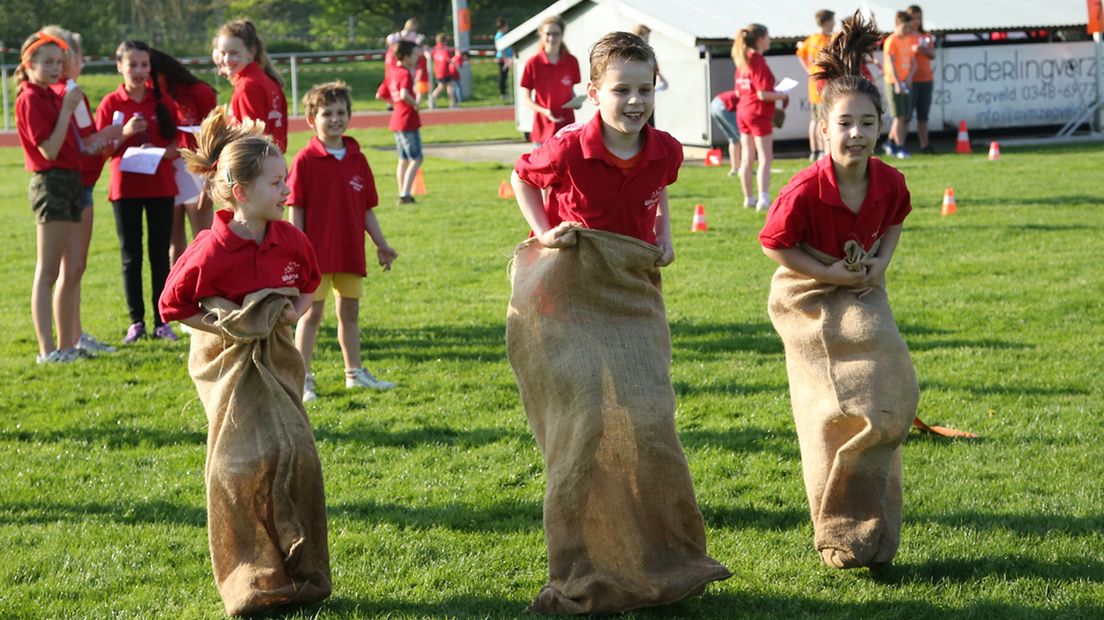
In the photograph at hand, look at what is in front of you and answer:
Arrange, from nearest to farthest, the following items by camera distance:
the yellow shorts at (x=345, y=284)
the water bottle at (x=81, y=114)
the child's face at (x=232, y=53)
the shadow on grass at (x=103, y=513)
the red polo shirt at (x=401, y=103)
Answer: the shadow on grass at (x=103, y=513)
the yellow shorts at (x=345, y=284)
the child's face at (x=232, y=53)
the water bottle at (x=81, y=114)
the red polo shirt at (x=401, y=103)

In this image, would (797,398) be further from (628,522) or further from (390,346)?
(390,346)

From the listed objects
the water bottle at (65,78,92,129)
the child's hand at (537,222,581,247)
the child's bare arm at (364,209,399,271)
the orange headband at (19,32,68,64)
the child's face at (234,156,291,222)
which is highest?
the orange headband at (19,32,68,64)

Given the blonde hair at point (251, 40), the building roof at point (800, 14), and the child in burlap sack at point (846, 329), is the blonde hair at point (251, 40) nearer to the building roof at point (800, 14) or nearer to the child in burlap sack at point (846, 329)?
the child in burlap sack at point (846, 329)

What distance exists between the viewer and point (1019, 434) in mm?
6820

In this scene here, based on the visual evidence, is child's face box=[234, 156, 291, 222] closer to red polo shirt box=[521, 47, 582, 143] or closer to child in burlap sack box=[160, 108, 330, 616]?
child in burlap sack box=[160, 108, 330, 616]

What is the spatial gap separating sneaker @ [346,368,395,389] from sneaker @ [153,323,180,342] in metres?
2.16

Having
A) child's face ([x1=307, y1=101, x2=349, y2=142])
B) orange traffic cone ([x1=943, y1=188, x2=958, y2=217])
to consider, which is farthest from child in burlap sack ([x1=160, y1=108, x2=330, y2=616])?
orange traffic cone ([x1=943, y1=188, x2=958, y2=217])

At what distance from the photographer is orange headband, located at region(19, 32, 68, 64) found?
8875 mm

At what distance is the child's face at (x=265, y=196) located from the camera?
4.89 m

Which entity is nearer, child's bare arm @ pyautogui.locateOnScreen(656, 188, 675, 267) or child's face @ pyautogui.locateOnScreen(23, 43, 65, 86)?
child's bare arm @ pyautogui.locateOnScreen(656, 188, 675, 267)

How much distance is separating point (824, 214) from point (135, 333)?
20.5 ft

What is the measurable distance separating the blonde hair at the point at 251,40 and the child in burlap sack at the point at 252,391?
12.9 ft


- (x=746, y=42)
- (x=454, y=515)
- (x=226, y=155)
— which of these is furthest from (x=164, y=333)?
(x=746, y=42)

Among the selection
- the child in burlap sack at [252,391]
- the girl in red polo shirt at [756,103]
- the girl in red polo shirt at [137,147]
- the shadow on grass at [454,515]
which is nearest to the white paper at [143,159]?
the girl in red polo shirt at [137,147]
